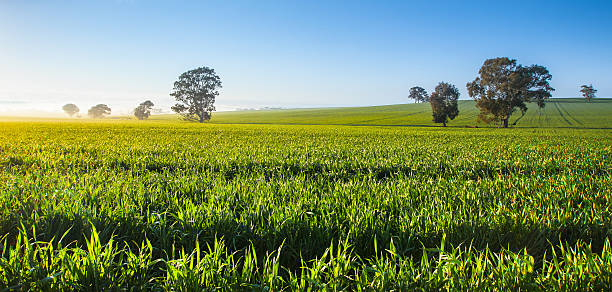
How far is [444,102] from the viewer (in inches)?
3098

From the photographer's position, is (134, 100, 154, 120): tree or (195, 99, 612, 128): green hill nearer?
(195, 99, 612, 128): green hill

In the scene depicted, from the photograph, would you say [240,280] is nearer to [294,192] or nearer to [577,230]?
[294,192]

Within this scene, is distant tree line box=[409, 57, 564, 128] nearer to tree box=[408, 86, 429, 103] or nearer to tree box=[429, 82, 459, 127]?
tree box=[429, 82, 459, 127]

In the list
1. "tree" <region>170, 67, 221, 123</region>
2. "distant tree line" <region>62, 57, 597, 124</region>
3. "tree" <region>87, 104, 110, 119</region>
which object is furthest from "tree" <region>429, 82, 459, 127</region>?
"tree" <region>87, 104, 110, 119</region>

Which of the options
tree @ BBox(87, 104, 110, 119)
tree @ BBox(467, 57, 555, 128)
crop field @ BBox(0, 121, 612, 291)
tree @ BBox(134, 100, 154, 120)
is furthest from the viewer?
tree @ BBox(87, 104, 110, 119)

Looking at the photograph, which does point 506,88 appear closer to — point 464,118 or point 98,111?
point 464,118

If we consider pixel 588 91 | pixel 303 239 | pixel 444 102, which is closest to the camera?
pixel 303 239

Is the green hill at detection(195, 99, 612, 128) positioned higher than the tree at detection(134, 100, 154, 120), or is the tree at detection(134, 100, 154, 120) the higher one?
the tree at detection(134, 100, 154, 120)

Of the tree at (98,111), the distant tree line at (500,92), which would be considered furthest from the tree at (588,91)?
the tree at (98,111)

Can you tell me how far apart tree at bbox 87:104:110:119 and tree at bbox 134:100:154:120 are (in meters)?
52.1

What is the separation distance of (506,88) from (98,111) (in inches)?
8889

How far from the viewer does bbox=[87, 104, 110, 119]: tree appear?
19438 cm

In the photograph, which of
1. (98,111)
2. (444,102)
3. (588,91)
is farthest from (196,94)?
(588,91)

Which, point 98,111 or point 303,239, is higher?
point 98,111
